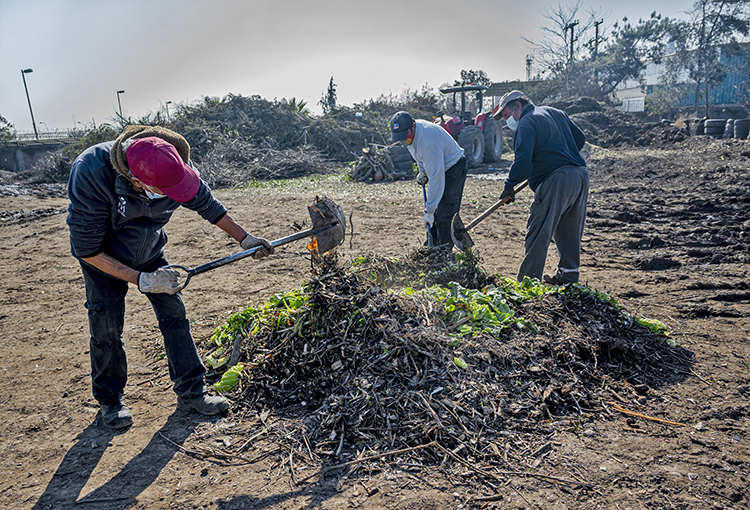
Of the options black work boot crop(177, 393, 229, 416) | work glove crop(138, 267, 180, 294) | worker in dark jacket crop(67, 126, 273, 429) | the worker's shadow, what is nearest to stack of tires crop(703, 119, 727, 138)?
worker in dark jacket crop(67, 126, 273, 429)

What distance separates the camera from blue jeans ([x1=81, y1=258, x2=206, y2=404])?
2766mm

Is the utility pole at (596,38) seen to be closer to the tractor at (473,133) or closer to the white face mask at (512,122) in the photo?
the tractor at (473,133)

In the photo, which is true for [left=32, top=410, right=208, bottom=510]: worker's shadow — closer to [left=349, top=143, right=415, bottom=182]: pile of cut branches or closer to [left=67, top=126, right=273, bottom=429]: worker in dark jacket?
[left=67, top=126, right=273, bottom=429]: worker in dark jacket

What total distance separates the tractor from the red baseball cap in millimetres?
11947

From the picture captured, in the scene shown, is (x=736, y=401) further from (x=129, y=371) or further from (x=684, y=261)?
(x=129, y=371)

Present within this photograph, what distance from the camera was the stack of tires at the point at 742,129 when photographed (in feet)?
51.6

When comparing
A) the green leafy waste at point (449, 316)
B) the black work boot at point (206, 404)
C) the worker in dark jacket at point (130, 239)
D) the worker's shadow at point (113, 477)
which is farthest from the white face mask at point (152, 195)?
the worker's shadow at point (113, 477)

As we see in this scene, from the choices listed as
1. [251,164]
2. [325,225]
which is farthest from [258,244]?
[251,164]

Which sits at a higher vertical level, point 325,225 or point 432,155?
point 432,155

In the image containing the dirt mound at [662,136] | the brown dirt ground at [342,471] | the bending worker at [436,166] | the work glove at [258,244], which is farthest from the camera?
the dirt mound at [662,136]

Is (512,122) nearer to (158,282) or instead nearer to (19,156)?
(158,282)

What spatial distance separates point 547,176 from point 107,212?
363 cm

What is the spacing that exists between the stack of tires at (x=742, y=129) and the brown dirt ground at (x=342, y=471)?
11011 millimetres

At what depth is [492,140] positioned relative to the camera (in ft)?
51.3
